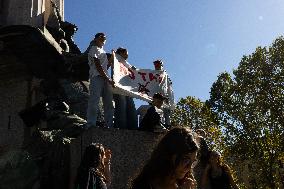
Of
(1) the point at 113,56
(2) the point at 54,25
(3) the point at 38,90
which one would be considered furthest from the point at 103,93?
(2) the point at 54,25

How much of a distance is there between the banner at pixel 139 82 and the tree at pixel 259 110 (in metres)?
18.6

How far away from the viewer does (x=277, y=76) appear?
2733 centimetres

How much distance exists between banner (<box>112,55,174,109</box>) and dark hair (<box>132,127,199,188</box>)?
20.2 feet

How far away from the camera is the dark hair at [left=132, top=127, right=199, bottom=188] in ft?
9.08

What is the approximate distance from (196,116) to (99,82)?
2585cm

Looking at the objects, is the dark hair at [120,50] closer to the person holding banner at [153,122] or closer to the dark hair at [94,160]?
the person holding banner at [153,122]

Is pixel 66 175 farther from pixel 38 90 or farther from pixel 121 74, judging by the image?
pixel 38 90

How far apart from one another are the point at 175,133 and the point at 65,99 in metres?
9.47

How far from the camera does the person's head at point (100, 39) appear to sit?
862cm

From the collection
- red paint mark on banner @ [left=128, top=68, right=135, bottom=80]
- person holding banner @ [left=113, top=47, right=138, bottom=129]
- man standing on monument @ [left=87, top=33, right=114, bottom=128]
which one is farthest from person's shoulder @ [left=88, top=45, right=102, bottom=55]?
red paint mark on banner @ [left=128, top=68, right=135, bottom=80]

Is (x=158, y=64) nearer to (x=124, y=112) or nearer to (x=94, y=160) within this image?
(x=124, y=112)

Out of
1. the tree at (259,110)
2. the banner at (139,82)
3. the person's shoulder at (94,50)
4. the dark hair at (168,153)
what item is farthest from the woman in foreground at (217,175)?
the tree at (259,110)

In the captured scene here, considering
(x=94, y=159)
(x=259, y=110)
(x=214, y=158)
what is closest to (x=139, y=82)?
(x=214, y=158)

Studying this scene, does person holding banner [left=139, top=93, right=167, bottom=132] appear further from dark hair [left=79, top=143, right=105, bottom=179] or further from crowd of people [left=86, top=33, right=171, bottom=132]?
dark hair [left=79, top=143, right=105, bottom=179]
